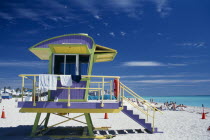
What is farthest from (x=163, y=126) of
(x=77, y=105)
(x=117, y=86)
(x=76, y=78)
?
(x=76, y=78)

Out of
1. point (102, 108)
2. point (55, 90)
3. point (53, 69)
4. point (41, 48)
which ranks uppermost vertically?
point (41, 48)

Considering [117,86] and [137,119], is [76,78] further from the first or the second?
[137,119]

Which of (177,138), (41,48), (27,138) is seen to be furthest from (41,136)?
(177,138)

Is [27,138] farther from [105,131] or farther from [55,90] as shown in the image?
[105,131]

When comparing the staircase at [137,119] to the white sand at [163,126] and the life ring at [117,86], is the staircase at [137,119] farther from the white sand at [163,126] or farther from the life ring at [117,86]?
the life ring at [117,86]

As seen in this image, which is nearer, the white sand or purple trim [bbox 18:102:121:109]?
purple trim [bbox 18:102:121:109]

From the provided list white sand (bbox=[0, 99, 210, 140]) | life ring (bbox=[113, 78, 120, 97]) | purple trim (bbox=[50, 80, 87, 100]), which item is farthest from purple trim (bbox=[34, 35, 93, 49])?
white sand (bbox=[0, 99, 210, 140])

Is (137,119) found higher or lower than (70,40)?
lower

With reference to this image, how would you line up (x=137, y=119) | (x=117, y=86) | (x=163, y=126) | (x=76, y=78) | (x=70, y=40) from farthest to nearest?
(x=163, y=126) < (x=137, y=119) < (x=70, y=40) < (x=117, y=86) < (x=76, y=78)

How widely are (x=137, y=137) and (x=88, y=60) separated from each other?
5085mm

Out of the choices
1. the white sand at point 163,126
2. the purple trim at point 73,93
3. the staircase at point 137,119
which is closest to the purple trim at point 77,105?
the purple trim at point 73,93

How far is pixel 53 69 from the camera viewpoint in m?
12.0

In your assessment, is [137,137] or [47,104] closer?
[47,104]

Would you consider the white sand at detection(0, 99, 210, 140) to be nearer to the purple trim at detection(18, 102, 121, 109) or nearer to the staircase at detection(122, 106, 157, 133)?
the staircase at detection(122, 106, 157, 133)
